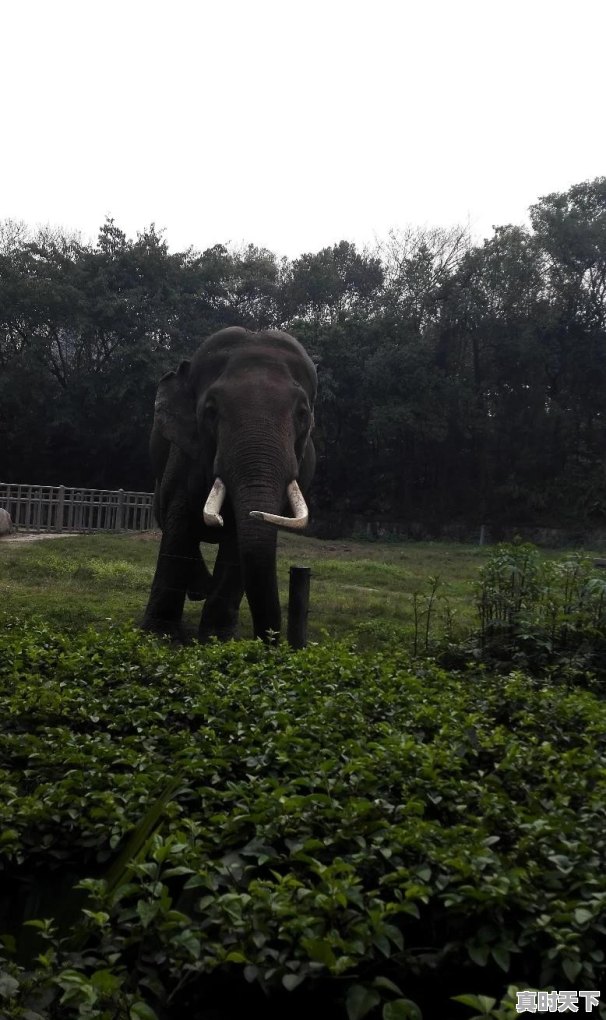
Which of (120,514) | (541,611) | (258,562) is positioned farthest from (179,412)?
(120,514)

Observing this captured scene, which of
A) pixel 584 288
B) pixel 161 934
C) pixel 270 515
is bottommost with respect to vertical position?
pixel 161 934

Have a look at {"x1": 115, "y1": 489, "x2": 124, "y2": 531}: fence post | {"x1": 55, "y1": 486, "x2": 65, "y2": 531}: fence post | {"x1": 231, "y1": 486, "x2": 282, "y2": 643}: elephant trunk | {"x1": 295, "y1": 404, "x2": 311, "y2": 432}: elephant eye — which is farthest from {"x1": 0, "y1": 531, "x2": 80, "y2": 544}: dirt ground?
{"x1": 231, "y1": 486, "x2": 282, "y2": 643}: elephant trunk

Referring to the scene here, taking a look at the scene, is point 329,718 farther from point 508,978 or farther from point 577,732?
point 508,978

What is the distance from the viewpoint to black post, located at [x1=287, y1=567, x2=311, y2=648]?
7.07 metres

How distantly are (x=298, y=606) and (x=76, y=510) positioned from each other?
17.2 m

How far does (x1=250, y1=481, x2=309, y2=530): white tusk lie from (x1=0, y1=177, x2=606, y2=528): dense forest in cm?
2002

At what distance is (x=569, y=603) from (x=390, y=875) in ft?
14.7

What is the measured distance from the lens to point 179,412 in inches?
356

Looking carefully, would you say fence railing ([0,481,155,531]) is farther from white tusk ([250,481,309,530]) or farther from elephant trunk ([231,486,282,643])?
elephant trunk ([231,486,282,643])

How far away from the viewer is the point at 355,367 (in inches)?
1134

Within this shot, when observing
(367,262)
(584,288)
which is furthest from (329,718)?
(367,262)

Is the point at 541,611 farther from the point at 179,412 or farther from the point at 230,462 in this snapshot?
the point at 179,412

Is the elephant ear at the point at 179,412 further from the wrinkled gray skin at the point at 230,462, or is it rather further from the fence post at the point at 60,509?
the fence post at the point at 60,509

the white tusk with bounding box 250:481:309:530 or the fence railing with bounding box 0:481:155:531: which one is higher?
the white tusk with bounding box 250:481:309:530
